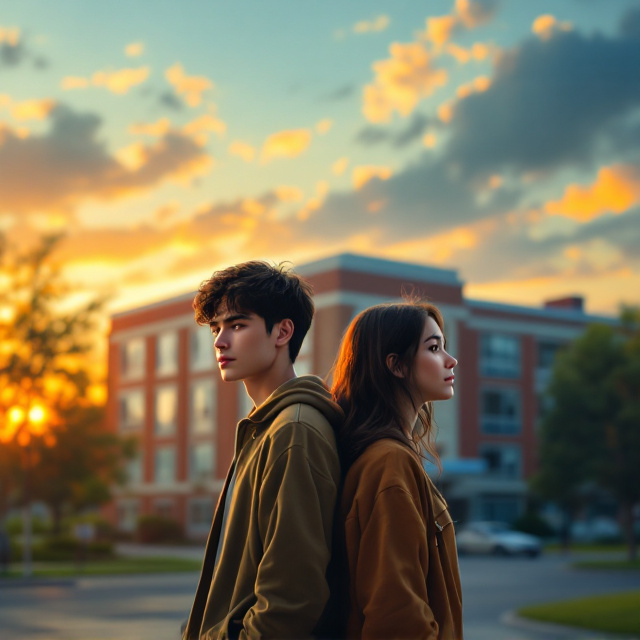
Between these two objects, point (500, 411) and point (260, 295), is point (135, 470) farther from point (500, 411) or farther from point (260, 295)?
point (260, 295)

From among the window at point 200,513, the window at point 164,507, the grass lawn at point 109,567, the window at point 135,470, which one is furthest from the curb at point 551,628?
the window at point 135,470

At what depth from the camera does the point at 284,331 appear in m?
3.10

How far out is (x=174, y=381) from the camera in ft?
211

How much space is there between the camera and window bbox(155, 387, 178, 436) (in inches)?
2537

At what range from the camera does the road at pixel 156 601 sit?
14.3m

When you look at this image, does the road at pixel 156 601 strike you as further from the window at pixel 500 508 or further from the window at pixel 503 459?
the window at pixel 503 459

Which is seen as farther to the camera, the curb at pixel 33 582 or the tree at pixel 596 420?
the tree at pixel 596 420

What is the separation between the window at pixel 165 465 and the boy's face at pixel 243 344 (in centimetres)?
6142

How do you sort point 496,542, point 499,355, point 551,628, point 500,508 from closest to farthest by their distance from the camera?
point 551,628 → point 496,542 → point 500,508 → point 499,355

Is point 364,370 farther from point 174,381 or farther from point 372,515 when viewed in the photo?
point 174,381

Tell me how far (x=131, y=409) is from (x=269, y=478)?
222 feet

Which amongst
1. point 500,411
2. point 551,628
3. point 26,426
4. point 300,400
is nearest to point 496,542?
point 500,411

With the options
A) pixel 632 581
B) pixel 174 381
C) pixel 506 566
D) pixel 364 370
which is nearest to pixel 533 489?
pixel 506 566

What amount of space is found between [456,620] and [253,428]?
79 cm
